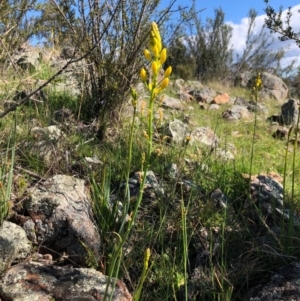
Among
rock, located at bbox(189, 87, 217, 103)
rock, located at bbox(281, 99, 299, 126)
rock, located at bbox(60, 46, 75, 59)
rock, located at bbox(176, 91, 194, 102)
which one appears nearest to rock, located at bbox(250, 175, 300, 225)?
rock, located at bbox(60, 46, 75, 59)

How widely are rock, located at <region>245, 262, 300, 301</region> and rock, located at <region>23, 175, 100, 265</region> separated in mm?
A: 754

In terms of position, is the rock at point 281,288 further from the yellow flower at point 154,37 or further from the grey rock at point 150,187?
the yellow flower at point 154,37

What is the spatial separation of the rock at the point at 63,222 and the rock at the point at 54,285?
287mm

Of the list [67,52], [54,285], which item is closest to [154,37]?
[54,285]

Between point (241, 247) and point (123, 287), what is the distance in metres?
0.76

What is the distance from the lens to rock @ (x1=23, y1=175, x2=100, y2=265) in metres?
2.14

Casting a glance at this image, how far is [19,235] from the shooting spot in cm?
208

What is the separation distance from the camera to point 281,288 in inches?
69.1

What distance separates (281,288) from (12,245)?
3.78ft

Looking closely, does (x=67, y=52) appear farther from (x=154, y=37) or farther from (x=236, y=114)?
(x=154, y=37)

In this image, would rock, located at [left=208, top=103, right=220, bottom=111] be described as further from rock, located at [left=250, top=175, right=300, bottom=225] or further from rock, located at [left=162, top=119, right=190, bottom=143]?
rock, located at [left=250, top=175, right=300, bottom=225]

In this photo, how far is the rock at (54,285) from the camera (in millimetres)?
1688

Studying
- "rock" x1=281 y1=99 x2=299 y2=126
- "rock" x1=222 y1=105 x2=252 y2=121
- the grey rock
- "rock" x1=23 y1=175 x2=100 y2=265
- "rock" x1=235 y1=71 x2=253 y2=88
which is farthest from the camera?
"rock" x1=235 y1=71 x2=253 y2=88

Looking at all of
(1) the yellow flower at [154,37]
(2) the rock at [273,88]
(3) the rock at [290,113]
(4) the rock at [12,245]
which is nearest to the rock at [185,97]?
(3) the rock at [290,113]
